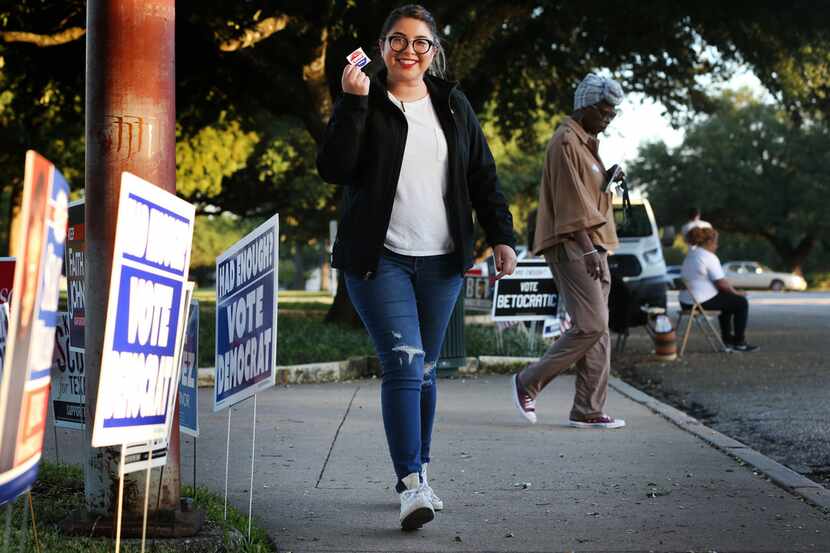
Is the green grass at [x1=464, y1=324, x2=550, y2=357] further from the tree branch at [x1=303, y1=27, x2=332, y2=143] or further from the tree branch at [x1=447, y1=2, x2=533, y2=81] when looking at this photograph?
the tree branch at [x1=303, y1=27, x2=332, y2=143]

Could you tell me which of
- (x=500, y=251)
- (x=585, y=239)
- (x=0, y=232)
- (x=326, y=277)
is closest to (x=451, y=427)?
(x=585, y=239)

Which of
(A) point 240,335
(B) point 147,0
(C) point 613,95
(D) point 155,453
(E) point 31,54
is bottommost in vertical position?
(D) point 155,453

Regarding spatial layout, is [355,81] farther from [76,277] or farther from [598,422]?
[598,422]

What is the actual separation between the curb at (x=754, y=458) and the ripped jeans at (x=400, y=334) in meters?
1.77

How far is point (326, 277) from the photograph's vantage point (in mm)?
75625

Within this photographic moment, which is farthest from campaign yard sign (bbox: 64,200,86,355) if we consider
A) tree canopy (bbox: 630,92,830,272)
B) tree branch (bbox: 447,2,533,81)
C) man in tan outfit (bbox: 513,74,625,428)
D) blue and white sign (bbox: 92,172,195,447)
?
tree canopy (bbox: 630,92,830,272)

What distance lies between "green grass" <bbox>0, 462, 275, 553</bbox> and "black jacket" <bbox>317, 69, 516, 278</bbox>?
105 cm

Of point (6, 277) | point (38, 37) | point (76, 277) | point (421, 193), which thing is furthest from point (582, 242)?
point (38, 37)

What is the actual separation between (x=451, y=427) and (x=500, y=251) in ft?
9.24

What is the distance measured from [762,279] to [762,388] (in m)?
47.7

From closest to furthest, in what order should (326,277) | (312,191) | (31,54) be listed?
1. (31,54)
2. (312,191)
3. (326,277)

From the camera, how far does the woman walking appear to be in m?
4.76

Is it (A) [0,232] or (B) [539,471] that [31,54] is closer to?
(B) [539,471]

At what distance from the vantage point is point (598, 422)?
7.71 metres
